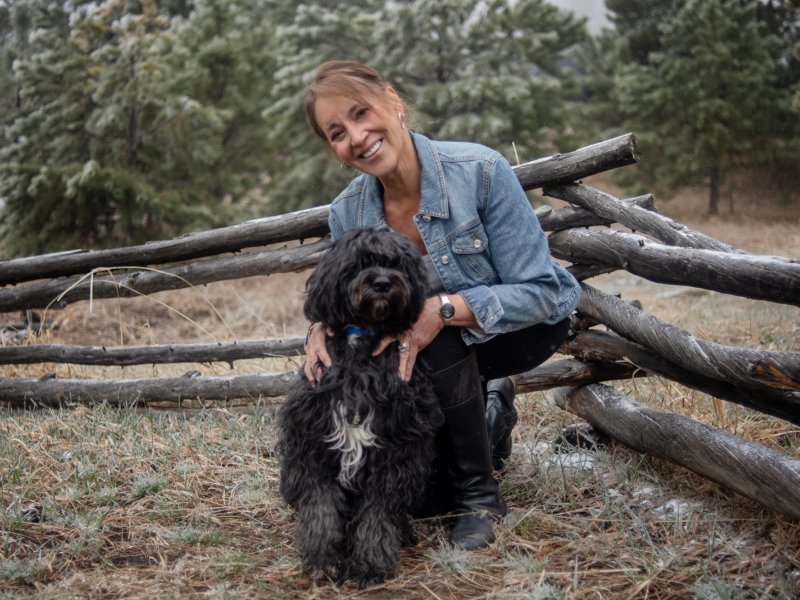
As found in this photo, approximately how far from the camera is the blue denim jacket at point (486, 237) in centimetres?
268

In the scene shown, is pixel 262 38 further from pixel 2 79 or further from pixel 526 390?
pixel 526 390

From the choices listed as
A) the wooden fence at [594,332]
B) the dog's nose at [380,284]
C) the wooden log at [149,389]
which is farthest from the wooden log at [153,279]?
the dog's nose at [380,284]

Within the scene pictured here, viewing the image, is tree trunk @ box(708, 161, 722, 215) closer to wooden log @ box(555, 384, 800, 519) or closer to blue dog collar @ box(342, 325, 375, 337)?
wooden log @ box(555, 384, 800, 519)

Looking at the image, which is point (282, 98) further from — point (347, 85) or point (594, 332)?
point (347, 85)

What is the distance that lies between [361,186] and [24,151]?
6869mm

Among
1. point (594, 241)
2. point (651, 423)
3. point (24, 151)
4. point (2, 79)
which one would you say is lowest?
point (651, 423)

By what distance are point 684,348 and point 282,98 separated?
8.11 metres

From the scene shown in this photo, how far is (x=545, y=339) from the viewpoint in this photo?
9.46 ft

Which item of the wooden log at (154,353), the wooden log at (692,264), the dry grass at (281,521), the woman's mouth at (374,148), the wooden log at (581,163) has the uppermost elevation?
the woman's mouth at (374,148)

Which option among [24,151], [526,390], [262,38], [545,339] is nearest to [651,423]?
[545,339]

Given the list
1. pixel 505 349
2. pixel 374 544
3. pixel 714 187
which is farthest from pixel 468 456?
pixel 714 187

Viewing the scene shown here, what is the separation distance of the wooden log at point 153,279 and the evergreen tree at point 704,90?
9.87 metres

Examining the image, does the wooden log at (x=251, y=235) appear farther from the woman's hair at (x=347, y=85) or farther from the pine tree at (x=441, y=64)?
the pine tree at (x=441, y=64)

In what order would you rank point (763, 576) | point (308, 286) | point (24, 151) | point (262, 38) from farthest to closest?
point (262, 38) < point (24, 151) < point (308, 286) < point (763, 576)
